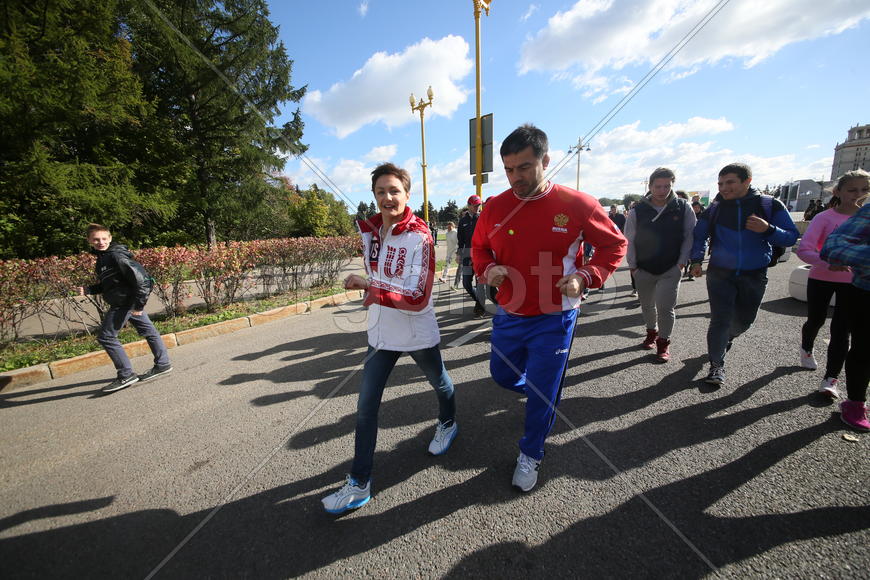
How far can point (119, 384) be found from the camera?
13.1 feet

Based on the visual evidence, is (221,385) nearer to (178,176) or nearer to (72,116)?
(72,116)

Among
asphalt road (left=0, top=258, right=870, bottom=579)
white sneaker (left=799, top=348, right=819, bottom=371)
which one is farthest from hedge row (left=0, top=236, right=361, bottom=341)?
white sneaker (left=799, top=348, right=819, bottom=371)

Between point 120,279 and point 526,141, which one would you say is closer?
point 526,141

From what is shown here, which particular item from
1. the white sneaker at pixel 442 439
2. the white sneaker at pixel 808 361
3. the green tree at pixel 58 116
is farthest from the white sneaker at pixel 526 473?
the green tree at pixel 58 116

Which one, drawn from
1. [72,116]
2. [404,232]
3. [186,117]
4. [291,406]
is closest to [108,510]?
[291,406]

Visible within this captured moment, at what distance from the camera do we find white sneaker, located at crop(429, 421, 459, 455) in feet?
8.21

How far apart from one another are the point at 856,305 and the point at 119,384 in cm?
711

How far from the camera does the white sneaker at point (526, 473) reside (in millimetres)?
2107

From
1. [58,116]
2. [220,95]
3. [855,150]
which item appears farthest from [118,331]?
[855,150]

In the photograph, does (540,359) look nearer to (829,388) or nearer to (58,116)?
(829,388)

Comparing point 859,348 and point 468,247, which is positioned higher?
point 468,247

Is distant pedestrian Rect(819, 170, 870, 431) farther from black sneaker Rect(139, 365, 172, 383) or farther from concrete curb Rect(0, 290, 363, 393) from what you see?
concrete curb Rect(0, 290, 363, 393)

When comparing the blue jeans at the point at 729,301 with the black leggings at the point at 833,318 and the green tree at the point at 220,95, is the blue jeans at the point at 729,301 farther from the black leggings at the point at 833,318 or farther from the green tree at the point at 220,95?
the green tree at the point at 220,95

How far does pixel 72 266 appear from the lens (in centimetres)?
531
